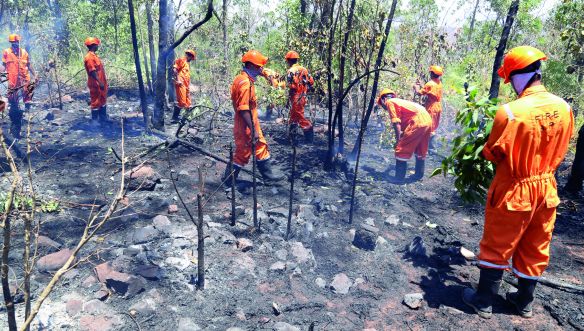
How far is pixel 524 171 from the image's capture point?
257 centimetres

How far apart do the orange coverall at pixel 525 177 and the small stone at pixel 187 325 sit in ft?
7.36

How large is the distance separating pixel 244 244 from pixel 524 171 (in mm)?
2545

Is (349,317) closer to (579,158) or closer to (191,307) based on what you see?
(191,307)

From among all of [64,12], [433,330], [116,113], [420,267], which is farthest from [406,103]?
[64,12]

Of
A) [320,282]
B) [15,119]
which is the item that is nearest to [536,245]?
[320,282]

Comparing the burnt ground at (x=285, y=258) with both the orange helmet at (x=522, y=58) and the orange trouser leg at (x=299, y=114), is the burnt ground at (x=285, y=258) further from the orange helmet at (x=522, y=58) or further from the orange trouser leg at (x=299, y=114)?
the orange helmet at (x=522, y=58)

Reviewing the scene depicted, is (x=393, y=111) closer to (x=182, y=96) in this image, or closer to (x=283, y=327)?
(x=283, y=327)

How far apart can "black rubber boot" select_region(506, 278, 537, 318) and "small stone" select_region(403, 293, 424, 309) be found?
2.36 ft

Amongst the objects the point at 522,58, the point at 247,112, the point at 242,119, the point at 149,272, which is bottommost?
the point at 149,272

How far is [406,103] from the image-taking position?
598 cm

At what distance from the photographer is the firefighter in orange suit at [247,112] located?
4562 mm

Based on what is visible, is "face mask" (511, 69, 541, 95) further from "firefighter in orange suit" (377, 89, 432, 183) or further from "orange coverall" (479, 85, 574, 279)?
"firefighter in orange suit" (377, 89, 432, 183)

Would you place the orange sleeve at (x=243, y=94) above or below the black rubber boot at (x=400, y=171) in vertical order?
above

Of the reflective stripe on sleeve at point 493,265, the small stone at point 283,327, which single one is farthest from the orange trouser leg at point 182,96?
the reflective stripe on sleeve at point 493,265
